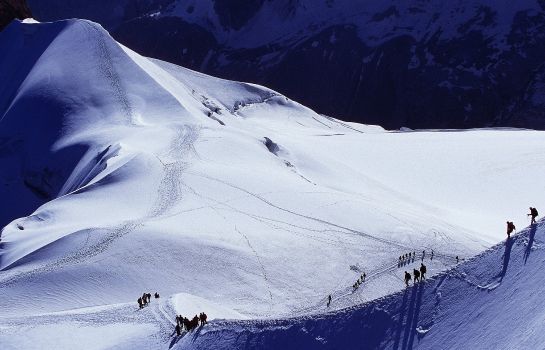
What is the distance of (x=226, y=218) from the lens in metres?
44.3

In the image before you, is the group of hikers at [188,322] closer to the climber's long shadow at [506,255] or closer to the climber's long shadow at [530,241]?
the climber's long shadow at [506,255]

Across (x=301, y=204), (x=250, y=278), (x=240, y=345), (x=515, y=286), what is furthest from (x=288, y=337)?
(x=301, y=204)

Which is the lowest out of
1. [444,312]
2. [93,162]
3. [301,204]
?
[93,162]

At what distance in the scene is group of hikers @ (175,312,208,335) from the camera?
24.4m

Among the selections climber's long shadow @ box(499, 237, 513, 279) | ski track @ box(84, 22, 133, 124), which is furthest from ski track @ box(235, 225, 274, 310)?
ski track @ box(84, 22, 133, 124)

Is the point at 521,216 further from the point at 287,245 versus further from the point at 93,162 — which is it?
the point at 93,162

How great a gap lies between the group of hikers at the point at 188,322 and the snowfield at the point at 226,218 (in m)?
0.44

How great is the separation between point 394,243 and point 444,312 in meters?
20.2

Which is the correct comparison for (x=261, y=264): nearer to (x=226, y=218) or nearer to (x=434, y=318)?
(x=226, y=218)

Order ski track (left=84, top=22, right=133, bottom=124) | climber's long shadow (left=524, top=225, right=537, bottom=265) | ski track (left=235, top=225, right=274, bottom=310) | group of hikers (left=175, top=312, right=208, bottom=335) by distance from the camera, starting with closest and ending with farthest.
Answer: climber's long shadow (left=524, top=225, right=537, bottom=265), group of hikers (left=175, top=312, right=208, bottom=335), ski track (left=235, top=225, right=274, bottom=310), ski track (left=84, top=22, right=133, bottom=124)

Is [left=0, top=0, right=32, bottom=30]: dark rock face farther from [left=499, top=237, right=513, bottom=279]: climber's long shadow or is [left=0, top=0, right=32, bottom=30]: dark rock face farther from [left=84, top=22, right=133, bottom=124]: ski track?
[left=499, top=237, right=513, bottom=279]: climber's long shadow

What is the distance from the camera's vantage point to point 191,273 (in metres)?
36.7

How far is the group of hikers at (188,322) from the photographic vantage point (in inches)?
962

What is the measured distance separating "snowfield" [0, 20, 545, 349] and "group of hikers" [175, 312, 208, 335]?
444 millimetres
